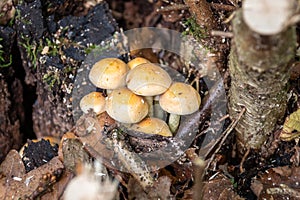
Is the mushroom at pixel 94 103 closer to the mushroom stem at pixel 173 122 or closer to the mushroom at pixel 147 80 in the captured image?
the mushroom at pixel 147 80

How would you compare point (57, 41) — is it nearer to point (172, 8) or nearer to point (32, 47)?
point (32, 47)

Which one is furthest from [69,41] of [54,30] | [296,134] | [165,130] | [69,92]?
[296,134]

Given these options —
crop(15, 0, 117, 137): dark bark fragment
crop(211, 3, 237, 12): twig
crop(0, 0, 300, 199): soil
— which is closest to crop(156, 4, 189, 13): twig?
crop(0, 0, 300, 199): soil

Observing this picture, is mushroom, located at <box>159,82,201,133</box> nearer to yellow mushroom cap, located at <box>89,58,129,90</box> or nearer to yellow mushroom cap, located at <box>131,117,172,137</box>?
yellow mushroom cap, located at <box>131,117,172,137</box>

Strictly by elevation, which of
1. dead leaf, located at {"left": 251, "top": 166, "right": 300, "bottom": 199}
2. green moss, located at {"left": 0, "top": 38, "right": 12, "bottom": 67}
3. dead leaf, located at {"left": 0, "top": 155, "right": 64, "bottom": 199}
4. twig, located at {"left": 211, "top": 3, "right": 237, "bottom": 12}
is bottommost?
dead leaf, located at {"left": 251, "top": 166, "right": 300, "bottom": 199}

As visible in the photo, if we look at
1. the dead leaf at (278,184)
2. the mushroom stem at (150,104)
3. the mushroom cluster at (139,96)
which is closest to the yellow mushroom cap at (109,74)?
the mushroom cluster at (139,96)

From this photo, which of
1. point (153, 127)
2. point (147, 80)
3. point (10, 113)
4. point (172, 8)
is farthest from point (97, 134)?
point (172, 8)
